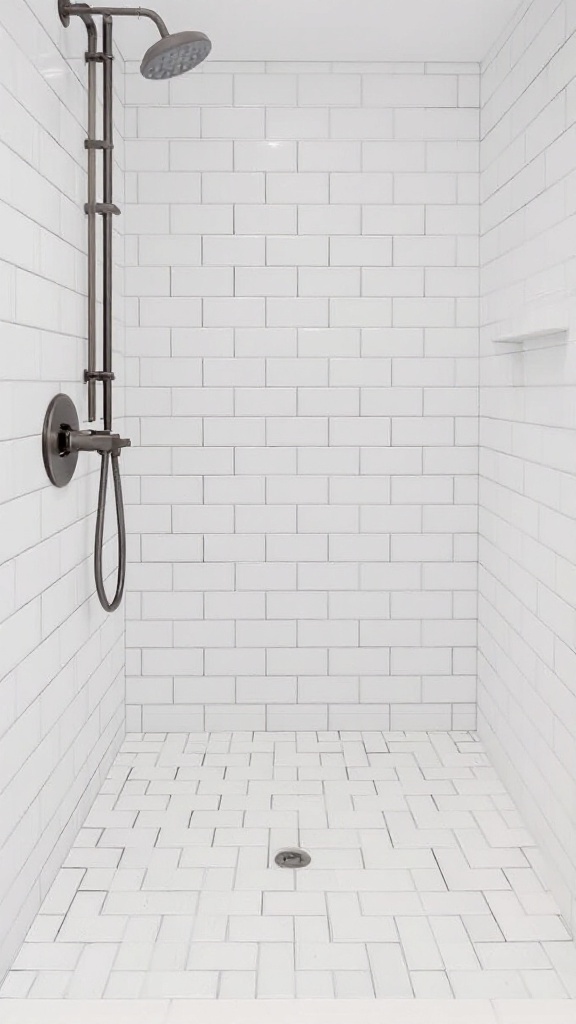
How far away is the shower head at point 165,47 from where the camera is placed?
2.38 meters

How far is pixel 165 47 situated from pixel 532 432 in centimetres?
143

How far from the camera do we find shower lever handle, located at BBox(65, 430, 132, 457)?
8.43 ft

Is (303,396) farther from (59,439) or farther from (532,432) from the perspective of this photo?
(59,439)

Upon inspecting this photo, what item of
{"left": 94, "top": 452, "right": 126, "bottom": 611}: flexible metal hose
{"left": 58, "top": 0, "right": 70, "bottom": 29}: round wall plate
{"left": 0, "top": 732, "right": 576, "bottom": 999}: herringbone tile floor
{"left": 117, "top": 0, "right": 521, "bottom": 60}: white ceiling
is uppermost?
{"left": 117, "top": 0, "right": 521, "bottom": 60}: white ceiling

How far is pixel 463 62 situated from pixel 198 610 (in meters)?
2.18

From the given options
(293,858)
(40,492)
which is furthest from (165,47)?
(293,858)

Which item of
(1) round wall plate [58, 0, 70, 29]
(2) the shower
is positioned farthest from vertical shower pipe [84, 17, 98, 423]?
(1) round wall plate [58, 0, 70, 29]

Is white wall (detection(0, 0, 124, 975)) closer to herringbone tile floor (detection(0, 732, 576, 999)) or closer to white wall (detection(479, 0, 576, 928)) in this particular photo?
herringbone tile floor (detection(0, 732, 576, 999))

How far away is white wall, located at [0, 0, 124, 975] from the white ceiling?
0.49 meters

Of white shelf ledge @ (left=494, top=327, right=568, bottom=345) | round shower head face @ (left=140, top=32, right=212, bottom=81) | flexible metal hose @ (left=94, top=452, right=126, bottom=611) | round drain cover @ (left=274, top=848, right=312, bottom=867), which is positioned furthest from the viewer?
flexible metal hose @ (left=94, top=452, right=126, bottom=611)

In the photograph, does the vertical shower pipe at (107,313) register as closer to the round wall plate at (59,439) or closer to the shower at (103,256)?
the shower at (103,256)

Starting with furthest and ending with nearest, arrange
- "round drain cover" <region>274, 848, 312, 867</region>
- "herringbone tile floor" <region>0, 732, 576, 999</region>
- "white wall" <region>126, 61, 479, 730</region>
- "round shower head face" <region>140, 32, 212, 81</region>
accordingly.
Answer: "white wall" <region>126, 61, 479, 730</region> < "round drain cover" <region>274, 848, 312, 867</region> < "round shower head face" <region>140, 32, 212, 81</region> < "herringbone tile floor" <region>0, 732, 576, 999</region>

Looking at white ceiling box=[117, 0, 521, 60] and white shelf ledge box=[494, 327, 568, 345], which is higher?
white ceiling box=[117, 0, 521, 60]

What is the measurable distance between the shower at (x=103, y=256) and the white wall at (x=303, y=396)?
54 centimetres
